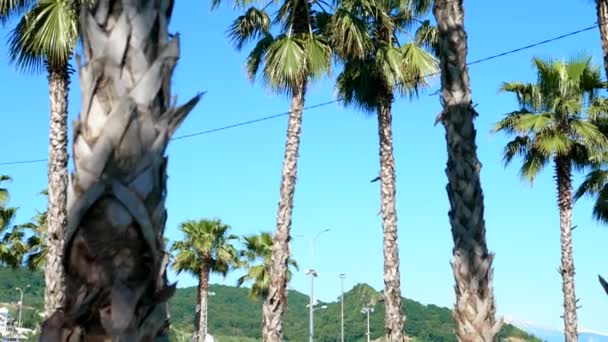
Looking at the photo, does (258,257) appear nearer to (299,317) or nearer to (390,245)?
(390,245)

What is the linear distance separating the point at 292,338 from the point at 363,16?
117093mm

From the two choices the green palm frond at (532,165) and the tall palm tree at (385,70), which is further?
the green palm frond at (532,165)

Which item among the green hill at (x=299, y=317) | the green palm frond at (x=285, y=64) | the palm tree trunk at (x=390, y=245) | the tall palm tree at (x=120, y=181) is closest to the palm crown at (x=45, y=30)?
the green palm frond at (x=285, y=64)

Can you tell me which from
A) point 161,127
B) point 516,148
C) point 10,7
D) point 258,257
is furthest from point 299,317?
point 161,127

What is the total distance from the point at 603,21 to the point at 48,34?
31.5 ft

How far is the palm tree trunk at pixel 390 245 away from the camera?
18109 millimetres

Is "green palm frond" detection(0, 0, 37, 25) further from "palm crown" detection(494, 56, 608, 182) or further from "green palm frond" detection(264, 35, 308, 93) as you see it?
"palm crown" detection(494, 56, 608, 182)

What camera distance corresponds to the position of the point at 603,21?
8523 millimetres

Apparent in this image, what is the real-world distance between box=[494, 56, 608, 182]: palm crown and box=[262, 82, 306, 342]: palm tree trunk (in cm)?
881

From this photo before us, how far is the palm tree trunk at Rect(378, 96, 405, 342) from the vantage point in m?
18.1

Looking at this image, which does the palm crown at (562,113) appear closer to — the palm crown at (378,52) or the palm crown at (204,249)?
the palm crown at (378,52)

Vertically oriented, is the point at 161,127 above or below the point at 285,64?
below

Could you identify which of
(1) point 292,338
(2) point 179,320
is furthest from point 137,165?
(2) point 179,320

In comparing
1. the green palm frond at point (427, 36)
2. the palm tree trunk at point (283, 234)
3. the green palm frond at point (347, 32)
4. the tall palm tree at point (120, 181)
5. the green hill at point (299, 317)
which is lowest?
the tall palm tree at point (120, 181)
